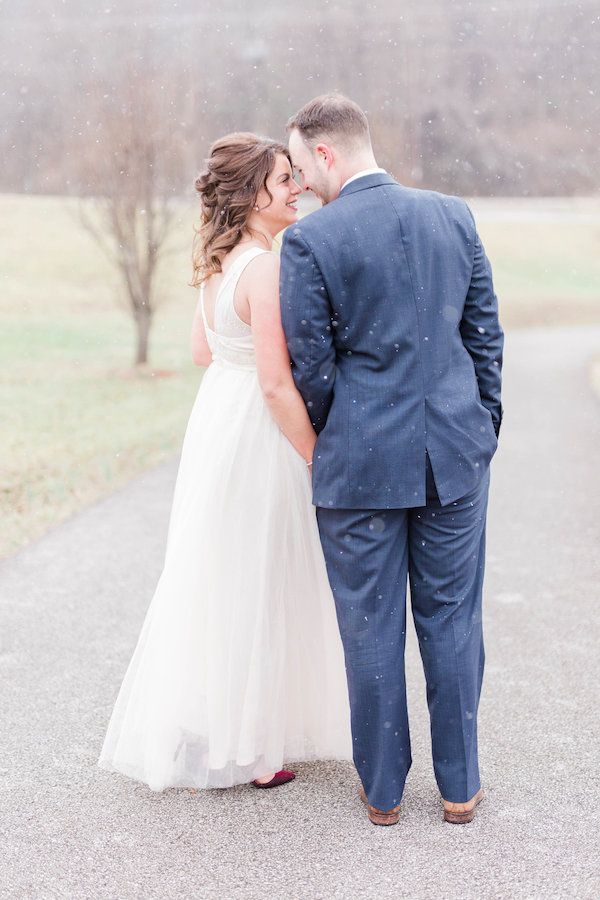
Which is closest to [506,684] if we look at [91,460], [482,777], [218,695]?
[482,777]

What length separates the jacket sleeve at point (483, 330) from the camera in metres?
2.67

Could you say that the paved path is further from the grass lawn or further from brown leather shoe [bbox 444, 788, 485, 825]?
the grass lawn

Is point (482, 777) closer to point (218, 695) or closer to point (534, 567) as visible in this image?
point (218, 695)

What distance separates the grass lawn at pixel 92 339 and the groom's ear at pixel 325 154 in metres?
3.91

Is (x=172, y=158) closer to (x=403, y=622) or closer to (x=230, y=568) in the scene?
(x=230, y=568)

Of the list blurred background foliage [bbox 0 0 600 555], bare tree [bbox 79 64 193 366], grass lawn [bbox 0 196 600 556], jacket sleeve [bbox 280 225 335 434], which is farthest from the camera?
bare tree [bbox 79 64 193 366]

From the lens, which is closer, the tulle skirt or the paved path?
the paved path

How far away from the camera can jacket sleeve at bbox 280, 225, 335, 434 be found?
247 centimetres

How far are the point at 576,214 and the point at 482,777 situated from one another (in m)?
38.4

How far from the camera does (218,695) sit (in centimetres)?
287

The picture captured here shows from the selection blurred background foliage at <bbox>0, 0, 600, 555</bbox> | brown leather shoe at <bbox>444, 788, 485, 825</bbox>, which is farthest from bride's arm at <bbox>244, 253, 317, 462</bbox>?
brown leather shoe at <bbox>444, 788, 485, 825</bbox>

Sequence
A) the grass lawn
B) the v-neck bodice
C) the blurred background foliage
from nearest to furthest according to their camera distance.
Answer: the v-neck bodice < the grass lawn < the blurred background foliage

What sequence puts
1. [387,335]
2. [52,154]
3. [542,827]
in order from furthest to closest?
1. [52,154]
2. [542,827]
3. [387,335]

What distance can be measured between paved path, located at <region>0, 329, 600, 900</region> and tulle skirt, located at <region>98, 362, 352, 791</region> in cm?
19
